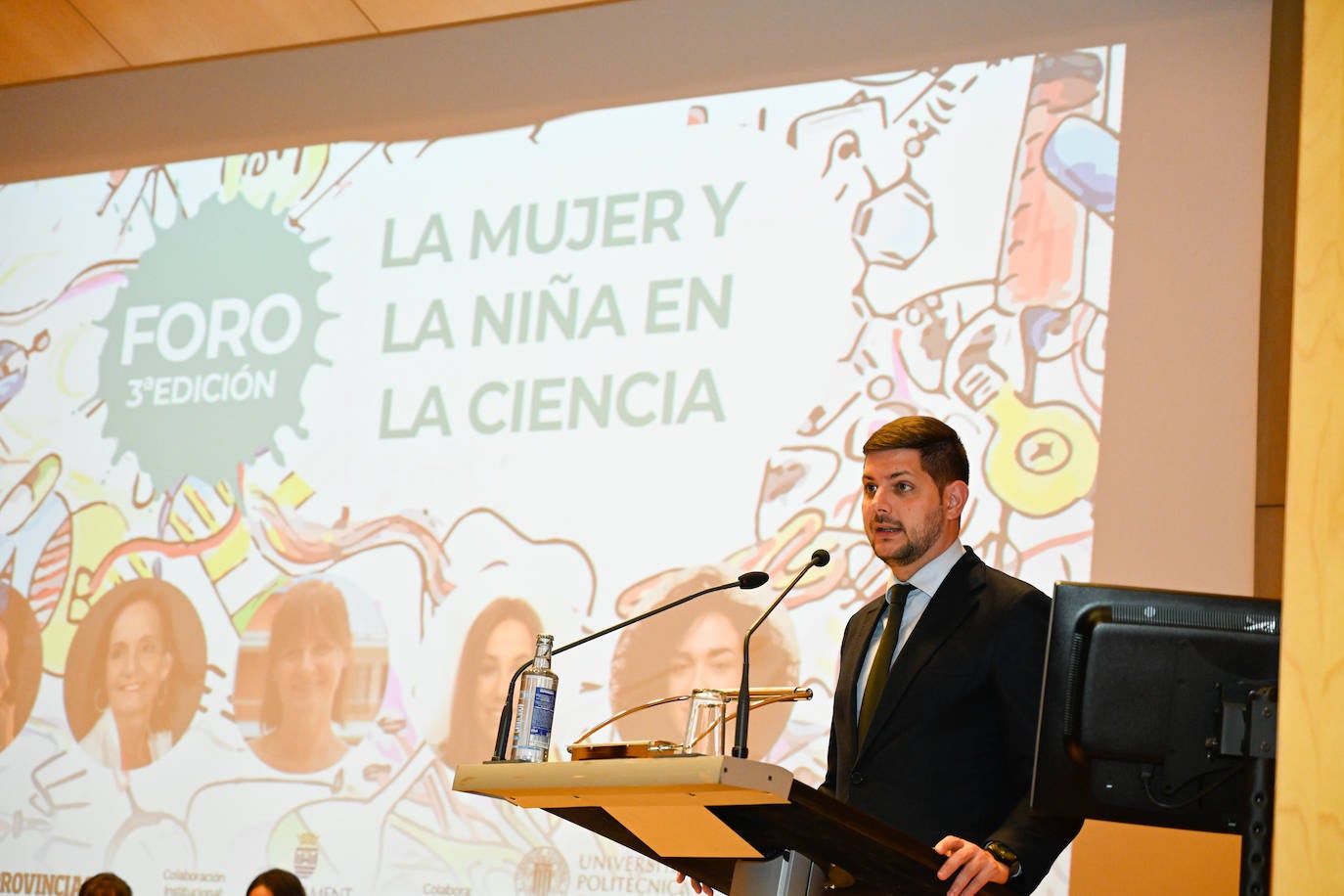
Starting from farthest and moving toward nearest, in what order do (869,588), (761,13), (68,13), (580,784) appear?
(68,13) → (761,13) → (869,588) → (580,784)

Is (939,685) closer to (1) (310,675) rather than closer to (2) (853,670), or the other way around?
(2) (853,670)

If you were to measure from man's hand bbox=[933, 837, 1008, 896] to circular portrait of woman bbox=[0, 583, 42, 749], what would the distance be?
324 cm

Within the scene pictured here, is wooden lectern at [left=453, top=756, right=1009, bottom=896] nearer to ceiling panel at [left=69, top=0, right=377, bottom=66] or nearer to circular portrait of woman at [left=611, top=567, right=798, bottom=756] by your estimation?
circular portrait of woman at [left=611, top=567, right=798, bottom=756]

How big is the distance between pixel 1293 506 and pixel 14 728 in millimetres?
3999

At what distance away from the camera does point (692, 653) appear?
3541 mm

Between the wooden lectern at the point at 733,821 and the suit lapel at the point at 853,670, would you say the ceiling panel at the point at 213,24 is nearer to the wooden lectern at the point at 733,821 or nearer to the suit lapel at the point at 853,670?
the suit lapel at the point at 853,670

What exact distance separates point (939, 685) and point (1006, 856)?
356 millimetres

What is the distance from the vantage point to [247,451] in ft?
13.8

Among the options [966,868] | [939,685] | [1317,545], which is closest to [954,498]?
[939,685]

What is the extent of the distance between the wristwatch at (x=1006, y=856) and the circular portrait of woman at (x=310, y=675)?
7.02 feet

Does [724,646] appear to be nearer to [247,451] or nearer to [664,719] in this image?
[664,719]

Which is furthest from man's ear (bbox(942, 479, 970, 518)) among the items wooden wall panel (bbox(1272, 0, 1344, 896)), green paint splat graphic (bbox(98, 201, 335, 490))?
green paint splat graphic (bbox(98, 201, 335, 490))

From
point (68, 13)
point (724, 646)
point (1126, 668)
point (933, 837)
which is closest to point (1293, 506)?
point (1126, 668)

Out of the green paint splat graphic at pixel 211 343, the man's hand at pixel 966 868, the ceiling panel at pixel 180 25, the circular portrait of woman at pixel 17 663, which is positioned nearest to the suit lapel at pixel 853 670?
the man's hand at pixel 966 868
